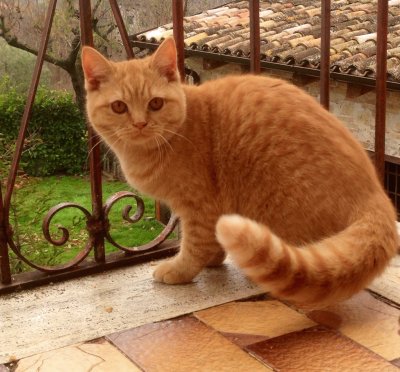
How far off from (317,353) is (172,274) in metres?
0.59

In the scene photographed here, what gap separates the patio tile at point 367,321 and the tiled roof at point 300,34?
15.4 ft

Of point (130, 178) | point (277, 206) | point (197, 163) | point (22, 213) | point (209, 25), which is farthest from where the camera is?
point (209, 25)

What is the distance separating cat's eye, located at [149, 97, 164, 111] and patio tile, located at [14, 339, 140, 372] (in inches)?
29.7

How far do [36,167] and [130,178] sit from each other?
1291 cm

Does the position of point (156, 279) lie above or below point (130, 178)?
below

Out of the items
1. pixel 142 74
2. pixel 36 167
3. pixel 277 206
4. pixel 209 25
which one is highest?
pixel 209 25

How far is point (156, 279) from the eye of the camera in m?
2.09

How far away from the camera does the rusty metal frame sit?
74.5 inches

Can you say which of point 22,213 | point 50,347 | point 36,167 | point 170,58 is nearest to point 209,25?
point 22,213

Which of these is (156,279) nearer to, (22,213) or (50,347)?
(50,347)

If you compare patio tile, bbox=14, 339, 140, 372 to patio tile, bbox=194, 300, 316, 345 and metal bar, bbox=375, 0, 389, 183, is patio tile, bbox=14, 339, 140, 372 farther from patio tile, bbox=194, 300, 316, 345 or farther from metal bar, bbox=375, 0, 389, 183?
metal bar, bbox=375, 0, 389, 183

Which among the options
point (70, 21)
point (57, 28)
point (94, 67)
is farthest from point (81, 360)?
point (57, 28)

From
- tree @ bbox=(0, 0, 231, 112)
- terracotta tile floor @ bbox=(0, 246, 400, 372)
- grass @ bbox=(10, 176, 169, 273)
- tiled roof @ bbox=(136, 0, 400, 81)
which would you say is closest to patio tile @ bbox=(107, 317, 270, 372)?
terracotta tile floor @ bbox=(0, 246, 400, 372)

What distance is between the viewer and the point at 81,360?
1636 mm
